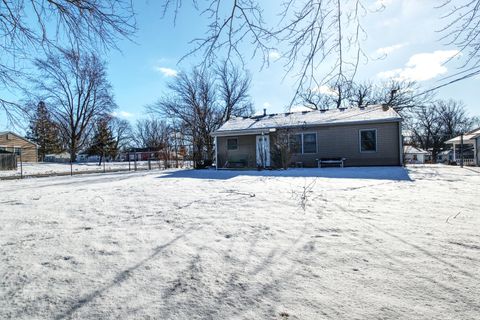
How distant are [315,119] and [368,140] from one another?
2999 mm

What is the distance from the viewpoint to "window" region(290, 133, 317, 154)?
1573 centimetres

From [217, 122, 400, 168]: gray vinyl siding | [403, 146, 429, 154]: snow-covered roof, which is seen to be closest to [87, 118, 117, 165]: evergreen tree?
[217, 122, 400, 168]: gray vinyl siding

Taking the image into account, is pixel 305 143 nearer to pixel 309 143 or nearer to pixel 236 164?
pixel 309 143

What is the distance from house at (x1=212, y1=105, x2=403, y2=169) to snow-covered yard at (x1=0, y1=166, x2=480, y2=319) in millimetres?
10309

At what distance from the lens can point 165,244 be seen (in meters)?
3.05

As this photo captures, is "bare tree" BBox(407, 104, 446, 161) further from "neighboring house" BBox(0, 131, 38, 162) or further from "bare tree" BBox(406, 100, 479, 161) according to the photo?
"neighboring house" BBox(0, 131, 38, 162)

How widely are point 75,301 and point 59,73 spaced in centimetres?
420

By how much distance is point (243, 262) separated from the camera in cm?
256

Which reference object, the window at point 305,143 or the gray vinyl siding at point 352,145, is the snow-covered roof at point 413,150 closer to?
the gray vinyl siding at point 352,145

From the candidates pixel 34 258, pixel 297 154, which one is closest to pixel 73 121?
pixel 297 154

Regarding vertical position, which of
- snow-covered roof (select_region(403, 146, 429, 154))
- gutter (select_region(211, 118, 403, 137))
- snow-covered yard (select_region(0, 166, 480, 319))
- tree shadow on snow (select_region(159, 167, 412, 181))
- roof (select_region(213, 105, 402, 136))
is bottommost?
snow-covered yard (select_region(0, 166, 480, 319))

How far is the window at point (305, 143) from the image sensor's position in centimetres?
1573

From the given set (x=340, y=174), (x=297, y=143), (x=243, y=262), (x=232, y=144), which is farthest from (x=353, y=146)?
(x=243, y=262)

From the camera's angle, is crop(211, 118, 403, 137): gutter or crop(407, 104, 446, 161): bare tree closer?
crop(211, 118, 403, 137): gutter
